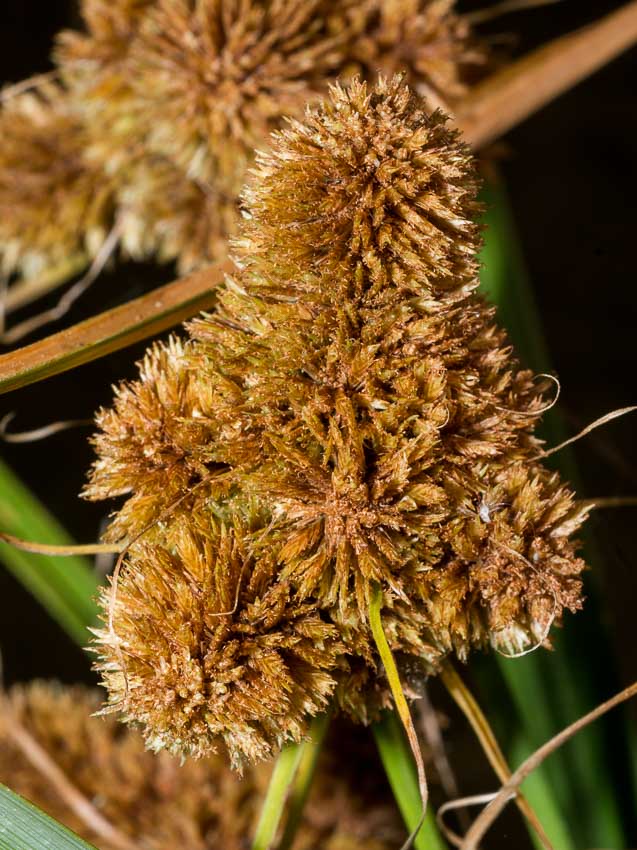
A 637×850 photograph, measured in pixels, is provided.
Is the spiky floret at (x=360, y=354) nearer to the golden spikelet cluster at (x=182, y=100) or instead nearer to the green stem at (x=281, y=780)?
the green stem at (x=281, y=780)

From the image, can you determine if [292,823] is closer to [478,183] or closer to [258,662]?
[258,662]

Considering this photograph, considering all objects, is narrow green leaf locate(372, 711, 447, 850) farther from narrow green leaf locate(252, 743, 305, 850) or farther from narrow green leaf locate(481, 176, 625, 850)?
narrow green leaf locate(481, 176, 625, 850)

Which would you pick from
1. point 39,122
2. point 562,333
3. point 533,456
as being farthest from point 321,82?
point 562,333

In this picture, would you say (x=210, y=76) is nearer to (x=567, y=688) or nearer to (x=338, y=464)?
(x=338, y=464)

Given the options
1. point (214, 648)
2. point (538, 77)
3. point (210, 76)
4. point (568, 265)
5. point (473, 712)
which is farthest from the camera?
point (568, 265)

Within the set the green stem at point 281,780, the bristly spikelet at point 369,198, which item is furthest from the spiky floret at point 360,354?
the green stem at point 281,780

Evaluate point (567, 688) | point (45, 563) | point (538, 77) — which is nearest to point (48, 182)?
point (45, 563)
